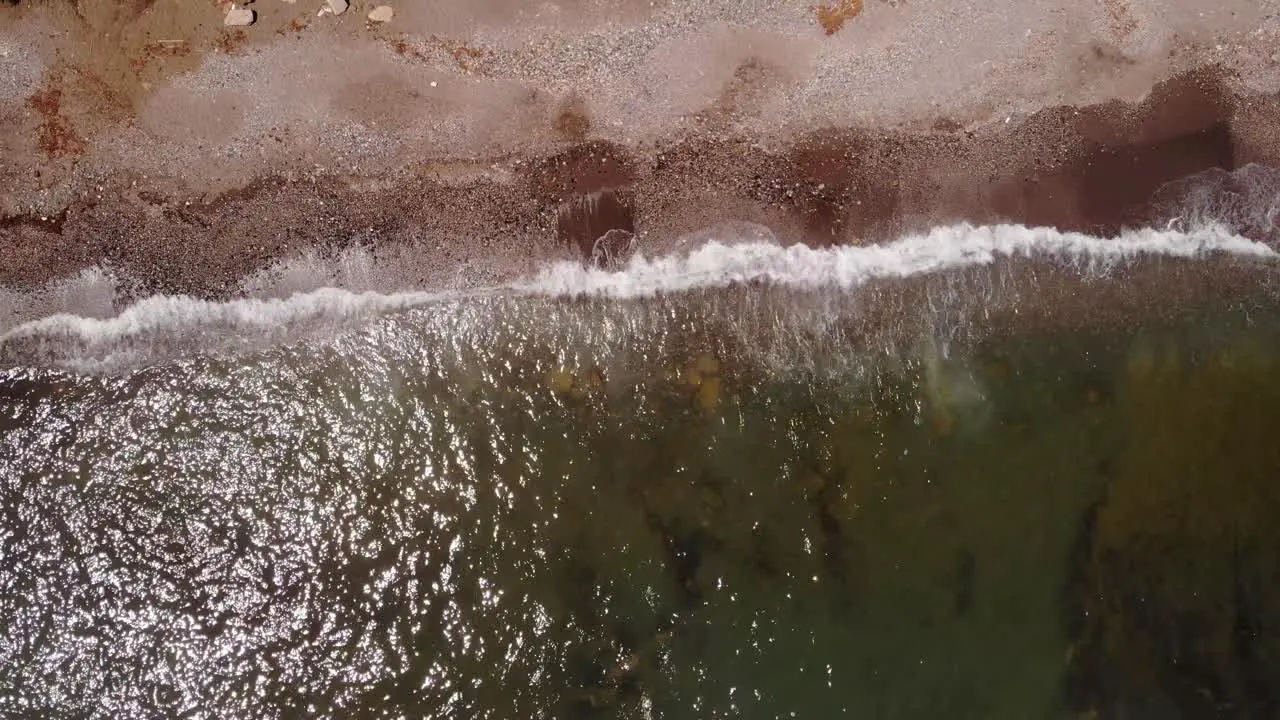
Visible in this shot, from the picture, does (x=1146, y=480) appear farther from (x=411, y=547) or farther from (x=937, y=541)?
(x=411, y=547)

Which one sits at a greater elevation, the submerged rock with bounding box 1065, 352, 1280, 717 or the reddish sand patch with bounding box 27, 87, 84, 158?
the reddish sand patch with bounding box 27, 87, 84, 158

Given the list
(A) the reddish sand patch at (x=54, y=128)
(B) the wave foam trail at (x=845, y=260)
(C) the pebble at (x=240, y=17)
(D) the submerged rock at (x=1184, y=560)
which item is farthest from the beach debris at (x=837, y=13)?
(A) the reddish sand patch at (x=54, y=128)

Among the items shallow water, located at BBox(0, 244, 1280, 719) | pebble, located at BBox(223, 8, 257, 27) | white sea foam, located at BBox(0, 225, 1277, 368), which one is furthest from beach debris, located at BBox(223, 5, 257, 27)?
shallow water, located at BBox(0, 244, 1280, 719)

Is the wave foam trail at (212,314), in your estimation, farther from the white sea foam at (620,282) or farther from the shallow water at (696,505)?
the shallow water at (696,505)

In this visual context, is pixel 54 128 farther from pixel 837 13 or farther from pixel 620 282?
pixel 837 13

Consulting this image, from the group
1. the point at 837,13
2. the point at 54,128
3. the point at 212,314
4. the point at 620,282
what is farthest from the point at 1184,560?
the point at 54,128

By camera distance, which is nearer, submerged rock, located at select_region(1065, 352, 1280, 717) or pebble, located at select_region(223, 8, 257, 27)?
pebble, located at select_region(223, 8, 257, 27)

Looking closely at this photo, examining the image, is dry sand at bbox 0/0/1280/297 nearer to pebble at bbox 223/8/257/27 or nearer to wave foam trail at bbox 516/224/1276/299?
pebble at bbox 223/8/257/27

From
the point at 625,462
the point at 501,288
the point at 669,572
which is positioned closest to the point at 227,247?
the point at 501,288
